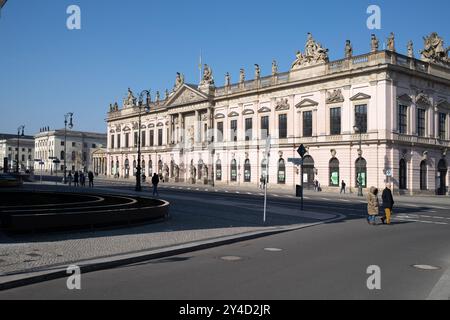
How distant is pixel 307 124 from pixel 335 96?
5540mm

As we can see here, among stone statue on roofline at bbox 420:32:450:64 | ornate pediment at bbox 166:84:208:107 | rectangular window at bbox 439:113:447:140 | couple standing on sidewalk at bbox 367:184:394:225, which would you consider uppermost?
stone statue on roofline at bbox 420:32:450:64

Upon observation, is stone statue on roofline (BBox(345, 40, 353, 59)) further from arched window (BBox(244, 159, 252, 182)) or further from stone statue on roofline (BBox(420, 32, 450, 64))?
arched window (BBox(244, 159, 252, 182))

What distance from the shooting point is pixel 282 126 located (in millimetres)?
62781

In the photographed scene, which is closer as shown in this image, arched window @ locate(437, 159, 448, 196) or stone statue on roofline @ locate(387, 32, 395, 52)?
stone statue on roofline @ locate(387, 32, 395, 52)

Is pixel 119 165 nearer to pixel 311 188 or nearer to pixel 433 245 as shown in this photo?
pixel 311 188

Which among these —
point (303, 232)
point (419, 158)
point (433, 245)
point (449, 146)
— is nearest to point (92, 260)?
point (303, 232)

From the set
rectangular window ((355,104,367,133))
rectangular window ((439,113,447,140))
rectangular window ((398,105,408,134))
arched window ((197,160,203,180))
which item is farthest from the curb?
arched window ((197,160,203,180))

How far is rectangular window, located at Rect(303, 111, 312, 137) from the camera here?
193 ft

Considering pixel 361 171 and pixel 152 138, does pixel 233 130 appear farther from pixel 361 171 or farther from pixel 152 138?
pixel 152 138

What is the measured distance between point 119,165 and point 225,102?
136 ft

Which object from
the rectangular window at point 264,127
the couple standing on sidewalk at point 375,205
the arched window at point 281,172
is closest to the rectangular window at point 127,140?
the rectangular window at point 264,127

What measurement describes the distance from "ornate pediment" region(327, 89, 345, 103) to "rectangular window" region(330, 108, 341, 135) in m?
1.04

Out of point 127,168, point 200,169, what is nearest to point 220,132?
point 200,169
